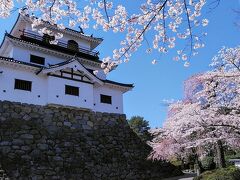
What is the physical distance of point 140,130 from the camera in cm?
3225

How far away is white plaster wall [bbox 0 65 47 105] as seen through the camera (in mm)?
16953

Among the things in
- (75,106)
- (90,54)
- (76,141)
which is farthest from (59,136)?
(90,54)

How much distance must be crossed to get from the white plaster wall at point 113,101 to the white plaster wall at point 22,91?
12.2ft

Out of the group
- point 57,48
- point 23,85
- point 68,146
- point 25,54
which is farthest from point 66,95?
point 57,48

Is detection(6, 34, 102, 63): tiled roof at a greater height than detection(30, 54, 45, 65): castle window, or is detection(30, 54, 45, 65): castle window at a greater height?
detection(6, 34, 102, 63): tiled roof

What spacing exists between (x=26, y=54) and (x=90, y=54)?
502 centimetres

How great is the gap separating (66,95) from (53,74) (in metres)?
1.52

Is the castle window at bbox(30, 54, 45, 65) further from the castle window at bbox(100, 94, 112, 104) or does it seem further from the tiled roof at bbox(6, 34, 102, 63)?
the castle window at bbox(100, 94, 112, 104)

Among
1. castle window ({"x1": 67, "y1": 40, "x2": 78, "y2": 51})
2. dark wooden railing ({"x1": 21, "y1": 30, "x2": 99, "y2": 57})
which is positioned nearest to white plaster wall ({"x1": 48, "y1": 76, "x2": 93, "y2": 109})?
dark wooden railing ({"x1": 21, "y1": 30, "x2": 99, "y2": 57})

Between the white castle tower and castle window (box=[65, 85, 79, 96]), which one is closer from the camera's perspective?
the white castle tower

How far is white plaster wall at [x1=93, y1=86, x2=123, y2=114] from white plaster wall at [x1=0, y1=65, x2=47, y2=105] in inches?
146

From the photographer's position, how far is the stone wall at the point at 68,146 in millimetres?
15477

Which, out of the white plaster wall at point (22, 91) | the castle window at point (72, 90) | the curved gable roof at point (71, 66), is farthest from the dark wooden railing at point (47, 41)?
the castle window at point (72, 90)

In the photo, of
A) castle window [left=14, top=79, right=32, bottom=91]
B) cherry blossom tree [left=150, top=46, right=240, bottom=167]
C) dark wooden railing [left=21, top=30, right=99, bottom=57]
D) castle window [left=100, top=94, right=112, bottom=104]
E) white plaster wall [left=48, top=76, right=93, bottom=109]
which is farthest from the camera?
castle window [left=100, top=94, right=112, bottom=104]
